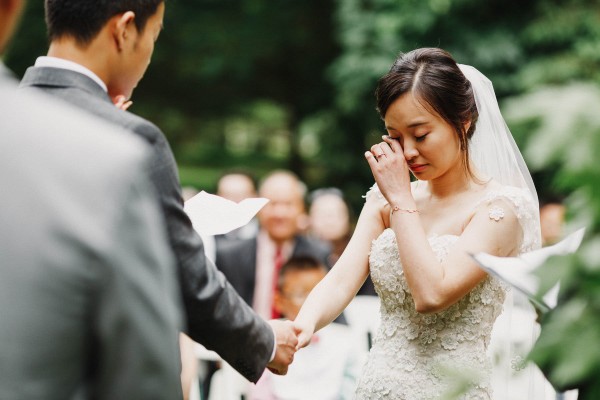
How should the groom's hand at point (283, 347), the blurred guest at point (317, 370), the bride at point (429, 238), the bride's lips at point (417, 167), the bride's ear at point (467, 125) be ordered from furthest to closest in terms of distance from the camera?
the blurred guest at point (317, 370) → the bride's ear at point (467, 125) → the bride's lips at point (417, 167) → the bride at point (429, 238) → the groom's hand at point (283, 347)

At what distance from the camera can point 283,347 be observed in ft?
11.1

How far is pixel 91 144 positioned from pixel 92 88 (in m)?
1.23

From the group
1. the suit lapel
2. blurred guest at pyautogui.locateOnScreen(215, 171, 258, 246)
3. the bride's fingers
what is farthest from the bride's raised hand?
blurred guest at pyautogui.locateOnScreen(215, 171, 258, 246)

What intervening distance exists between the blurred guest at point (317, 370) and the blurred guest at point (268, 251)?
70cm

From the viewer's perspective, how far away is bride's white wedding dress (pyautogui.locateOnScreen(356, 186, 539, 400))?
142 inches

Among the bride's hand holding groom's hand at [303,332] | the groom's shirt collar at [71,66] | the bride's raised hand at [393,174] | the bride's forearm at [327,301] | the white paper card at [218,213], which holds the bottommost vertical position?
the bride's hand holding groom's hand at [303,332]

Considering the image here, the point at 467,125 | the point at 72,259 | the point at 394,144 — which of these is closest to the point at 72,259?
the point at 72,259

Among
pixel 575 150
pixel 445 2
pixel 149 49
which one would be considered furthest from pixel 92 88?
pixel 445 2

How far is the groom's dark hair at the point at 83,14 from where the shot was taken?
2666 mm

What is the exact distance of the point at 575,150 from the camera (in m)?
1.67

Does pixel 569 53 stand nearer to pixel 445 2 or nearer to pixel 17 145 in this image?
pixel 445 2

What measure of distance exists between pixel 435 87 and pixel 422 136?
189 millimetres

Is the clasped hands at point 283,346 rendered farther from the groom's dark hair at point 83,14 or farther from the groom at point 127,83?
the groom's dark hair at point 83,14

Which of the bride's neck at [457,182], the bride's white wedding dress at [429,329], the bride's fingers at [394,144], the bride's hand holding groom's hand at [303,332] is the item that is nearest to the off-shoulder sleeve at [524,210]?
the bride's white wedding dress at [429,329]
